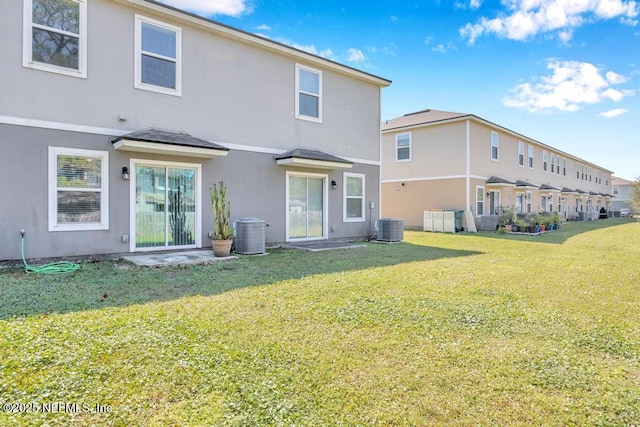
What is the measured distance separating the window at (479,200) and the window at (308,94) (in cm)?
1169

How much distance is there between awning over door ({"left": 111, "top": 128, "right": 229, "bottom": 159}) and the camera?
7.82m

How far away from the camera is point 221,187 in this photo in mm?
9398

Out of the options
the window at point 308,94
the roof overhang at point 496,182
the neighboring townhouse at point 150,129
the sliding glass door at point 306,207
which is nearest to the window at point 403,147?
the roof overhang at point 496,182

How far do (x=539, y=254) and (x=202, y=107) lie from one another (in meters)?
10.1

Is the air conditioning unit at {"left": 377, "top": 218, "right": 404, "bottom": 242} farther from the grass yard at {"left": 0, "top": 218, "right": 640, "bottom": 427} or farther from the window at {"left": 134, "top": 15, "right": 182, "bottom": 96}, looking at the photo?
the window at {"left": 134, "top": 15, "right": 182, "bottom": 96}

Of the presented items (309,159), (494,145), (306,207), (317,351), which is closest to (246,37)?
(309,159)

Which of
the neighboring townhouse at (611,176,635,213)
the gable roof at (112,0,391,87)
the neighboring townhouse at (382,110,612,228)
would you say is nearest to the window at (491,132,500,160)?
the neighboring townhouse at (382,110,612,228)

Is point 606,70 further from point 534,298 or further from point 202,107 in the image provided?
point 202,107

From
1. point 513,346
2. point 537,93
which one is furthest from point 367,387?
point 537,93

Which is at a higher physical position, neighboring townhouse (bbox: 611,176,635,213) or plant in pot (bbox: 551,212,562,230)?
neighboring townhouse (bbox: 611,176,635,213)

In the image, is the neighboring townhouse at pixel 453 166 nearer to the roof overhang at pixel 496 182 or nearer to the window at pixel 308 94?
the roof overhang at pixel 496 182

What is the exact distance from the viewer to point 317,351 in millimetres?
3365

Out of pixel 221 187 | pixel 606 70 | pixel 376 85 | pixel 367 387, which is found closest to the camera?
pixel 367 387

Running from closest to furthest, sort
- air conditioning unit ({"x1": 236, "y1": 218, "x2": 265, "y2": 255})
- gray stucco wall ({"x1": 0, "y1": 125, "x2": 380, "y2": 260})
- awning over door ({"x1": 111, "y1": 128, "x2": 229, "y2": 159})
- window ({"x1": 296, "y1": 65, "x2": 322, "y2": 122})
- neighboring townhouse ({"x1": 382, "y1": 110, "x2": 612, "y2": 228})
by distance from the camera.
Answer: gray stucco wall ({"x1": 0, "y1": 125, "x2": 380, "y2": 260})
awning over door ({"x1": 111, "y1": 128, "x2": 229, "y2": 159})
air conditioning unit ({"x1": 236, "y1": 218, "x2": 265, "y2": 255})
window ({"x1": 296, "y1": 65, "x2": 322, "y2": 122})
neighboring townhouse ({"x1": 382, "y1": 110, "x2": 612, "y2": 228})
